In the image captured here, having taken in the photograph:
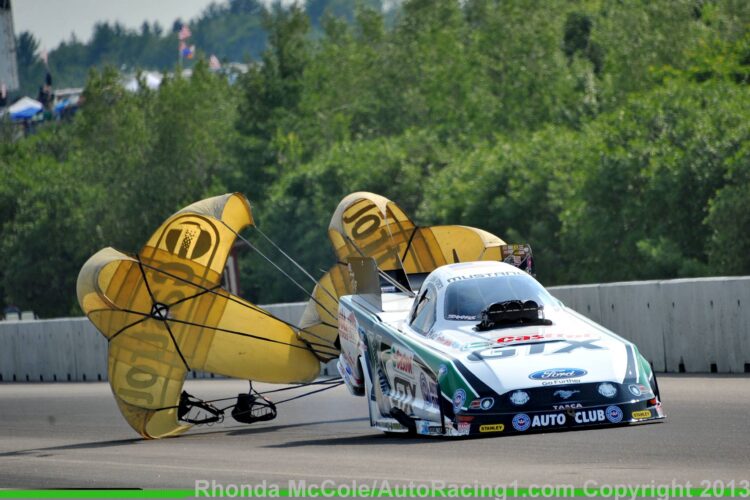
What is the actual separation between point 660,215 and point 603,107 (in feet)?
95.4

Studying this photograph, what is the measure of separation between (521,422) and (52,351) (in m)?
22.8

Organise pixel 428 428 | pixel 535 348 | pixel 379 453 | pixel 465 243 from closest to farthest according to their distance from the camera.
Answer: pixel 379 453 < pixel 535 348 < pixel 428 428 < pixel 465 243

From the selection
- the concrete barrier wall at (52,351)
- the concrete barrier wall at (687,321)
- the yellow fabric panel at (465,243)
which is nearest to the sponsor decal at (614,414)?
the yellow fabric panel at (465,243)

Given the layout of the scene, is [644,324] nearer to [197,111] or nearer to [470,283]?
[470,283]

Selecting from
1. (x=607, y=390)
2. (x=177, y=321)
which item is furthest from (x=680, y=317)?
(x=607, y=390)

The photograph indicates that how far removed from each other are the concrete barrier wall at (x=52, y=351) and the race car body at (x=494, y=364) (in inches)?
720

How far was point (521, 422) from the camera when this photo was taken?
12.4m

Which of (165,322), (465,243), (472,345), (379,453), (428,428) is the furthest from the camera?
(465,243)

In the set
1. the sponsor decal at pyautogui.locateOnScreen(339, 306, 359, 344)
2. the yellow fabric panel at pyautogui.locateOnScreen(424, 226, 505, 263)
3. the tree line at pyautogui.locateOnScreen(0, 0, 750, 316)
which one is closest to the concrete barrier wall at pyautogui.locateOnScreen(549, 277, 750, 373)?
the yellow fabric panel at pyautogui.locateOnScreen(424, 226, 505, 263)

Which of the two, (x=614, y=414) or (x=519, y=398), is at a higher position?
(x=519, y=398)

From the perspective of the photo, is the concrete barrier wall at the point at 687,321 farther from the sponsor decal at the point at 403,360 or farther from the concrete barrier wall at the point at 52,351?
the concrete barrier wall at the point at 52,351

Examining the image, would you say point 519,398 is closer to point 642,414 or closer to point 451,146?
point 642,414

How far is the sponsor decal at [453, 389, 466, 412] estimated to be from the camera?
12375 mm

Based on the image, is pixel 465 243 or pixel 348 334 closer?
pixel 348 334
